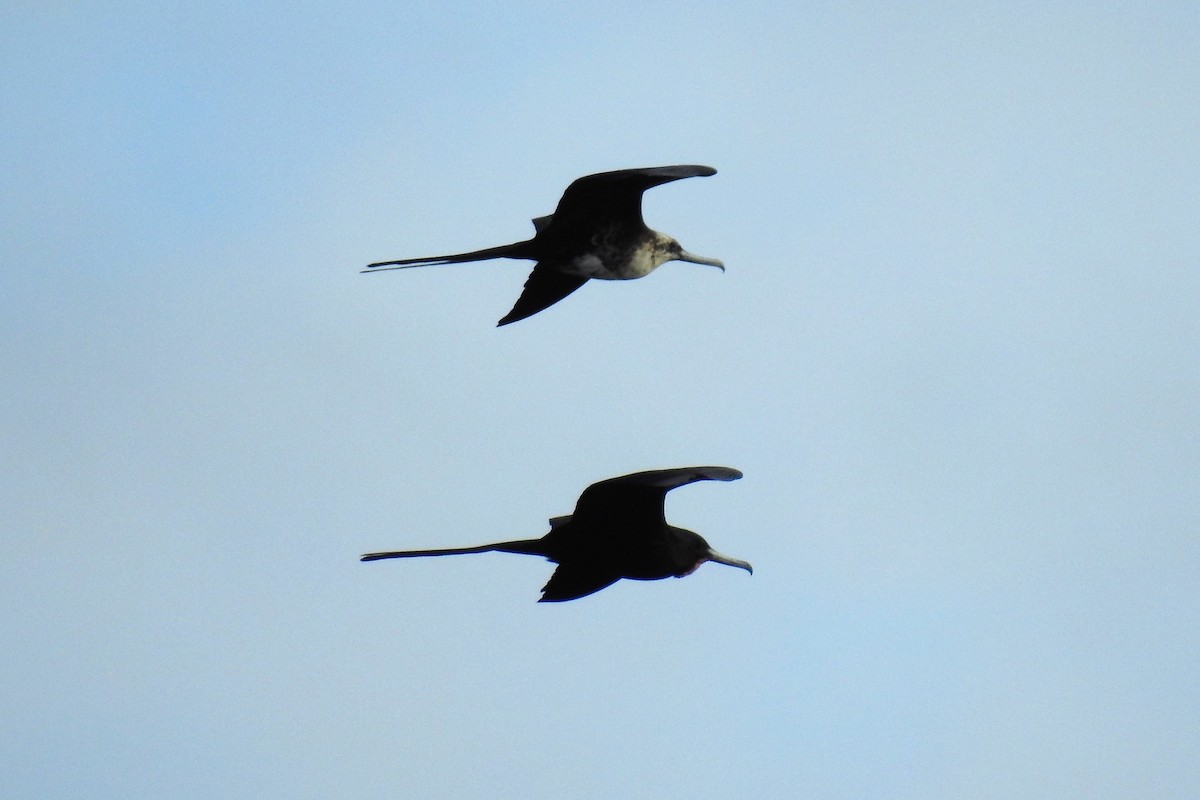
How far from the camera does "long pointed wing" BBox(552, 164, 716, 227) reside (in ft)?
38.0

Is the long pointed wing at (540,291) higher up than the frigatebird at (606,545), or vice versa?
the long pointed wing at (540,291)

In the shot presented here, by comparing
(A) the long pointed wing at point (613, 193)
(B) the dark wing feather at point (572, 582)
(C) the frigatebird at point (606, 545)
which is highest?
(A) the long pointed wing at point (613, 193)

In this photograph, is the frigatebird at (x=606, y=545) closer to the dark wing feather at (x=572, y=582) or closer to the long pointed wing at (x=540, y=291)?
the dark wing feather at (x=572, y=582)

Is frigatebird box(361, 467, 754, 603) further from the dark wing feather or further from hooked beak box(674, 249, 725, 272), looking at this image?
hooked beak box(674, 249, 725, 272)

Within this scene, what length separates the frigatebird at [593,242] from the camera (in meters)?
11.8

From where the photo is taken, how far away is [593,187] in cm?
1189

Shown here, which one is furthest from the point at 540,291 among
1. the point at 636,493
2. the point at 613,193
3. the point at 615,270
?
the point at 636,493

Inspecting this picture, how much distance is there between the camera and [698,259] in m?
13.2

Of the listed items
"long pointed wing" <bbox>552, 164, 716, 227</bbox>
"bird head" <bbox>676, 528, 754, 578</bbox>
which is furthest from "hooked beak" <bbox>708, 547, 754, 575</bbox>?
"long pointed wing" <bbox>552, 164, 716, 227</bbox>

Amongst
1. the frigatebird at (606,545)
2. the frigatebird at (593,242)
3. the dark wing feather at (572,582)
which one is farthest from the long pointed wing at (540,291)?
the dark wing feather at (572,582)

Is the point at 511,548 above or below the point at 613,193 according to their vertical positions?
below

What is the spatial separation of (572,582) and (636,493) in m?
0.75

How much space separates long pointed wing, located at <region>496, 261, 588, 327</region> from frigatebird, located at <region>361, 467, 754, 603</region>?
4.62 feet

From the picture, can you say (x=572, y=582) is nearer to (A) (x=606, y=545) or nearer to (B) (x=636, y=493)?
(A) (x=606, y=545)
